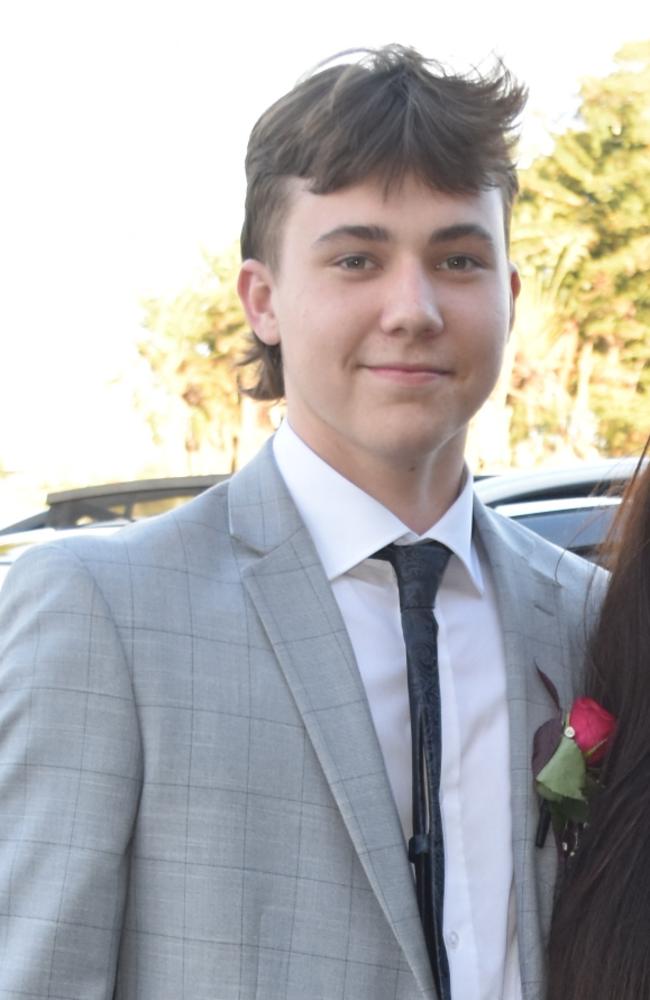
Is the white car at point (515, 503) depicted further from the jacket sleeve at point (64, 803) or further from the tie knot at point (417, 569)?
the tie knot at point (417, 569)

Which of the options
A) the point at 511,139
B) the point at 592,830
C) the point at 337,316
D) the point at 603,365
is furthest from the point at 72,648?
the point at 603,365

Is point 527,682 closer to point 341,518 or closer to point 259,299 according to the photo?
point 341,518

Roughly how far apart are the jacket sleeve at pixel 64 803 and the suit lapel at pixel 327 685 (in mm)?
265

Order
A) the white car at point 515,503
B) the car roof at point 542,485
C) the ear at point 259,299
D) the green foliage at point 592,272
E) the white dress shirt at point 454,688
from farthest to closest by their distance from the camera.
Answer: the green foliage at point 592,272, the car roof at point 542,485, the white car at point 515,503, the ear at point 259,299, the white dress shirt at point 454,688

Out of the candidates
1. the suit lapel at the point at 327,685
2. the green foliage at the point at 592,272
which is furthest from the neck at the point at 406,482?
the green foliage at the point at 592,272

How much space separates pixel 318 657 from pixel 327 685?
0.05 meters

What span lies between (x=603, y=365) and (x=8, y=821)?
20952 millimetres

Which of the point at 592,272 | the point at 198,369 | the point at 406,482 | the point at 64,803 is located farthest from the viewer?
the point at 198,369

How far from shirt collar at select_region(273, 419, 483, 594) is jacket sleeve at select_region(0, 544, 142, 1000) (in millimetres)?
446

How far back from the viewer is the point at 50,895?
7.13 ft

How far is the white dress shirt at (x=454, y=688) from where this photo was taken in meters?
2.39

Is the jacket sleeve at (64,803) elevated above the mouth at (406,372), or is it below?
below

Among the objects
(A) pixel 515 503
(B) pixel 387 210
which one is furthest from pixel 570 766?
(A) pixel 515 503

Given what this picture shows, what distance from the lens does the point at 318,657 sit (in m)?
2.41
